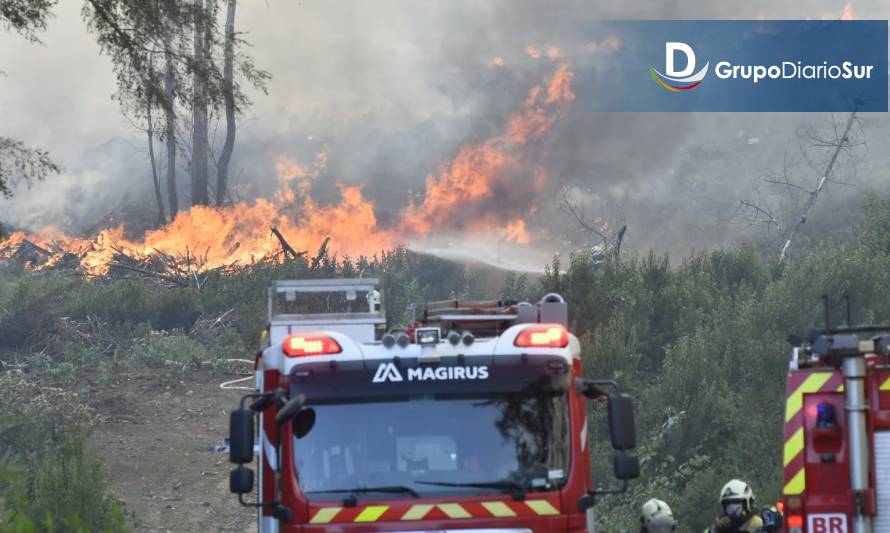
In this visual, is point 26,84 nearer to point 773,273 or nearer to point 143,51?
point 773,273

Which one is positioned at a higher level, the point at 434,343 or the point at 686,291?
the point at 686,291

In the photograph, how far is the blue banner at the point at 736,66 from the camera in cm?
3941

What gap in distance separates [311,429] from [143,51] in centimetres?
711

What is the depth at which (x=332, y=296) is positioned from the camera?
11.0 metres

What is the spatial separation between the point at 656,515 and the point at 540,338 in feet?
4.63

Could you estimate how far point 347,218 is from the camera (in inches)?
1362

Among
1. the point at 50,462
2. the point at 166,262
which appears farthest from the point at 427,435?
the point at 166,262

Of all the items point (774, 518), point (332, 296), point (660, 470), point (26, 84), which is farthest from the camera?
point (26, 84)

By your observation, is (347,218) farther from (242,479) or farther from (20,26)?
(242,479)

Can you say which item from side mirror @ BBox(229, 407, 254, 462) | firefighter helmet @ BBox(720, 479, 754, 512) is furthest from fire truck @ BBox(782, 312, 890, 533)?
side mirror @ BBox(229, 407, 254, 462)

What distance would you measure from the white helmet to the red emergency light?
2.21 m

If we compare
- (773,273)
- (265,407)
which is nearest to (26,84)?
(773,273)

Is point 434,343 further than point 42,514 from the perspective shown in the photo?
No

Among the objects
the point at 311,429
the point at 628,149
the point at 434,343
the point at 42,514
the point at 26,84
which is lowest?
the point at 42,514
